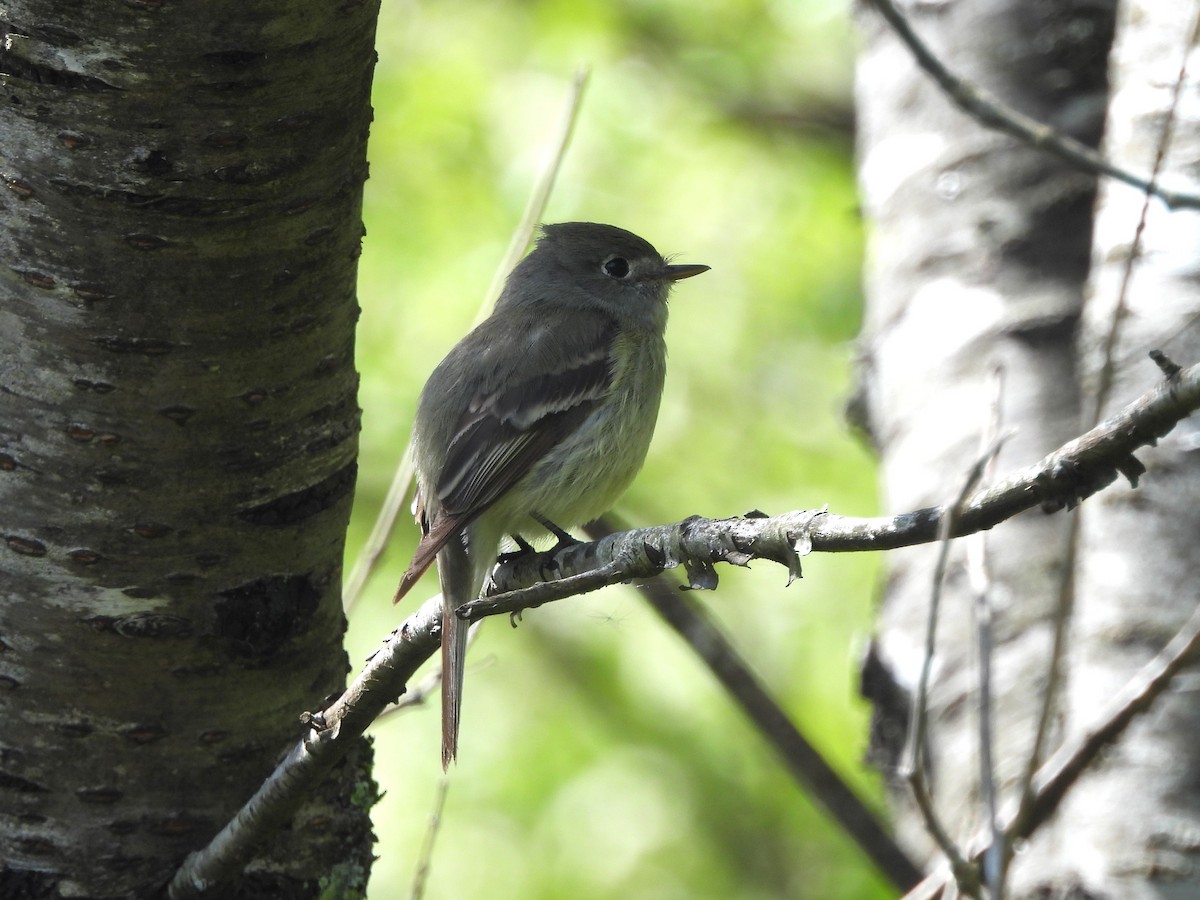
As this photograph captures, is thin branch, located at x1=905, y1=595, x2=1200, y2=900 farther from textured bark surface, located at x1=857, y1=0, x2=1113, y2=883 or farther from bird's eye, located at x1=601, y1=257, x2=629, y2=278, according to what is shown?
bird's eye, located at x1=601, y1=257, x2=629, y2=278

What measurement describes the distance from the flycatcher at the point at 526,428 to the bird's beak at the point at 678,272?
35 cm

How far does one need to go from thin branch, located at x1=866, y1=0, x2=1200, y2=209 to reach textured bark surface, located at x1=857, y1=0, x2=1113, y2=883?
132 centimetres

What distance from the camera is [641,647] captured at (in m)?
7.70

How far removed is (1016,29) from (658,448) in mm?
3650

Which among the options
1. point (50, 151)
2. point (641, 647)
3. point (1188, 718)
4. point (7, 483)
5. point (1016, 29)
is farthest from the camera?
point (641, 647)

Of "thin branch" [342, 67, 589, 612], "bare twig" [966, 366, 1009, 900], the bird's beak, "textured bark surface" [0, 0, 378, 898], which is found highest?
the bird's beak

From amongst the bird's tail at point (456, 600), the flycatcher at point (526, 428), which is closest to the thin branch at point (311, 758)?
the bird's tail at point (456, 600)

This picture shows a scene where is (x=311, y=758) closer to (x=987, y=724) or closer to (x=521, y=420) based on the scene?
(x=987, y=724)

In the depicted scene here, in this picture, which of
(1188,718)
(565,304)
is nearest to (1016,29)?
(565,304)

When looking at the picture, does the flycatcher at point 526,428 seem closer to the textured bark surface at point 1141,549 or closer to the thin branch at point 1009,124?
the textured bark surface at point 1141,549

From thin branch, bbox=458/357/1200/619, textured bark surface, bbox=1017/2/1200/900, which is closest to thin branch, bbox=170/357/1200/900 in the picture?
thin branch, bbox=458/357/1200/619

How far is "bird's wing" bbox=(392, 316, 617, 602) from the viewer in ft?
12.4

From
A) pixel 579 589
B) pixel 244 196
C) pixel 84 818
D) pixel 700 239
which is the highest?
pixel 700 239

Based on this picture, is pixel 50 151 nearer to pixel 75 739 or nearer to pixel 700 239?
pixel 75 739
